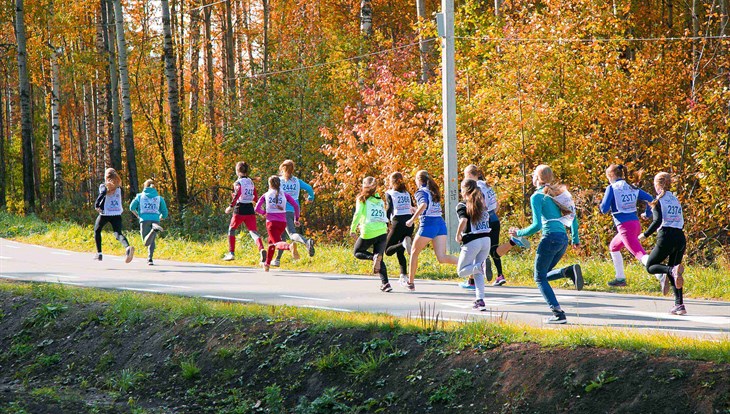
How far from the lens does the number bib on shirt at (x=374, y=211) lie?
13445 mm

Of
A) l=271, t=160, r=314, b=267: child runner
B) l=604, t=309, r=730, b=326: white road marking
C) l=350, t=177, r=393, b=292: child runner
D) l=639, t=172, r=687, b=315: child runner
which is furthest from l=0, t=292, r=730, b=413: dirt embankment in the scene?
l=271, t=160, r=314, b=267: child runner

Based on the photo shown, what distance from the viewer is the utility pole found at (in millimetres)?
18312

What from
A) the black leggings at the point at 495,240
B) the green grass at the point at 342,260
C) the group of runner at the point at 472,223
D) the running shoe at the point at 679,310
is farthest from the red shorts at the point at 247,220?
the running shoe at the point at 679,310

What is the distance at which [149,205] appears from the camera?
60.9 ft

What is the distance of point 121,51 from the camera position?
2798 cm

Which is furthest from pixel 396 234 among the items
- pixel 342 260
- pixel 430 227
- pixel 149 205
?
pixel 149 205

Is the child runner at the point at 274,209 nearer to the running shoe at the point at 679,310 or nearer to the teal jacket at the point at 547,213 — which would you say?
the teal jacket at the point at 547,213

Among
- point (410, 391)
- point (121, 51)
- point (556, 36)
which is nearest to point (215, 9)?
point (121, 51)

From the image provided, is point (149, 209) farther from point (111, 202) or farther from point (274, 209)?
point (274, 209)

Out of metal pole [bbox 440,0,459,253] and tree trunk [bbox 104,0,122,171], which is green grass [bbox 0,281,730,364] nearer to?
metal pole [bbox 440,0,459,253]

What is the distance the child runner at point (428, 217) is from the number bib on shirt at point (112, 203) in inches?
293

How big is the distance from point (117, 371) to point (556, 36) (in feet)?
44.6

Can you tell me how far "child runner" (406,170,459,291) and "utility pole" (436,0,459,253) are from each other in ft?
15.8

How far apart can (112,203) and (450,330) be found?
10877 mm
